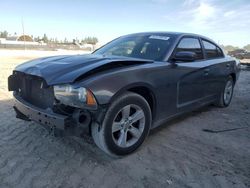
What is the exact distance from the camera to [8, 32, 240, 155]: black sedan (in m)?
2.82

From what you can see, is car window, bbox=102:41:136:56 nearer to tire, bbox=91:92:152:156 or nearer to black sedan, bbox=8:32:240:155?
black sedan, bbox=8:32:240:155

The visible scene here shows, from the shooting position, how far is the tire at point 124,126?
292 cm

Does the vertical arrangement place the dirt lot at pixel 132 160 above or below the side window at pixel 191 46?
below

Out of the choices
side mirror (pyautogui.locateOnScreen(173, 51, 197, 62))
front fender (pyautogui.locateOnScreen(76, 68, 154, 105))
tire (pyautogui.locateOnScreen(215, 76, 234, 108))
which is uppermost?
side mirror (pyautogui.locateOnScreen(173, 51, 197, 62))

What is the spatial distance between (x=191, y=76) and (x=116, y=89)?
1.77 meters

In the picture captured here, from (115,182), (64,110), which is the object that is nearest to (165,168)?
(115,182)

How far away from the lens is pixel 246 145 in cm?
386

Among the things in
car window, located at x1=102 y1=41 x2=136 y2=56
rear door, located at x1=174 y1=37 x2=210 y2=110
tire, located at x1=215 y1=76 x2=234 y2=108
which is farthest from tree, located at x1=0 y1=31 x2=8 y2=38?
rear door, located at x1=174 y1=37 x2=210 y2=110

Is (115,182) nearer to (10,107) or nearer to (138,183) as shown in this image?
(138,183)

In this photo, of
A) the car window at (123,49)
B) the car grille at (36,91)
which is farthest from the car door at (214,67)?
the car grille at (36,91)

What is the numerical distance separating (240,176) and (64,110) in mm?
2119

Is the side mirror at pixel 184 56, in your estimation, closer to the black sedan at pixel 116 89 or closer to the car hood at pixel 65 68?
the black sedan at pixel 116 89

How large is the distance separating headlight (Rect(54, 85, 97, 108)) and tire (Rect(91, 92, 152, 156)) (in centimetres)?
28

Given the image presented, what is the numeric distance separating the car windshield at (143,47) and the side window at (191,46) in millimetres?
208
